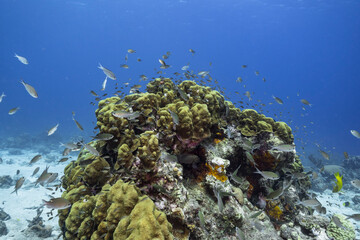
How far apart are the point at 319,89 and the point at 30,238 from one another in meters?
205

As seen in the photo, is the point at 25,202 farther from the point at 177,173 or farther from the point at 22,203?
the point at 177,173

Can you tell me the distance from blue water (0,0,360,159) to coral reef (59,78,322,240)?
64104mm

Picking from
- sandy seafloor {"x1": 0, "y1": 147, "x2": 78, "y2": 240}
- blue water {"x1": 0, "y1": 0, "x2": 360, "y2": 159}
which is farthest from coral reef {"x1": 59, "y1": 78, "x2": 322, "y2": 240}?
blue water {"x1": 0, "y1": 0, "x2": 360, "y2": 159}

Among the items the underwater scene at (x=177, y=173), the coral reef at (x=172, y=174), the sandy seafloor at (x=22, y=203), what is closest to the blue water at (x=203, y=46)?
the underwater scene at (x=177, y=173)

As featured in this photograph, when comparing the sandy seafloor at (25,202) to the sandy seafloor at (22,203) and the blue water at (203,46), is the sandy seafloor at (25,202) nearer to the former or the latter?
the sandy seafloor at (22,203)

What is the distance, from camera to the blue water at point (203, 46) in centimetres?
7600

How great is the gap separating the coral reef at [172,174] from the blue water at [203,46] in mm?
64104

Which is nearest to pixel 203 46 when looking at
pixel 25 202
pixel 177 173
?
pixel 25 202

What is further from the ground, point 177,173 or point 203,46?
point 177,173

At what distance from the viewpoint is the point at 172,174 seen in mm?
3887

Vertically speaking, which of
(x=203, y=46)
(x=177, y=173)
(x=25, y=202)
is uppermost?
(x=177, y=173)

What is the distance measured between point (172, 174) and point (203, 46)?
463 ft

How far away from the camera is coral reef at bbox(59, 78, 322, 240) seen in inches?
126

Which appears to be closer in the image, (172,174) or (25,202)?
(172,174)
